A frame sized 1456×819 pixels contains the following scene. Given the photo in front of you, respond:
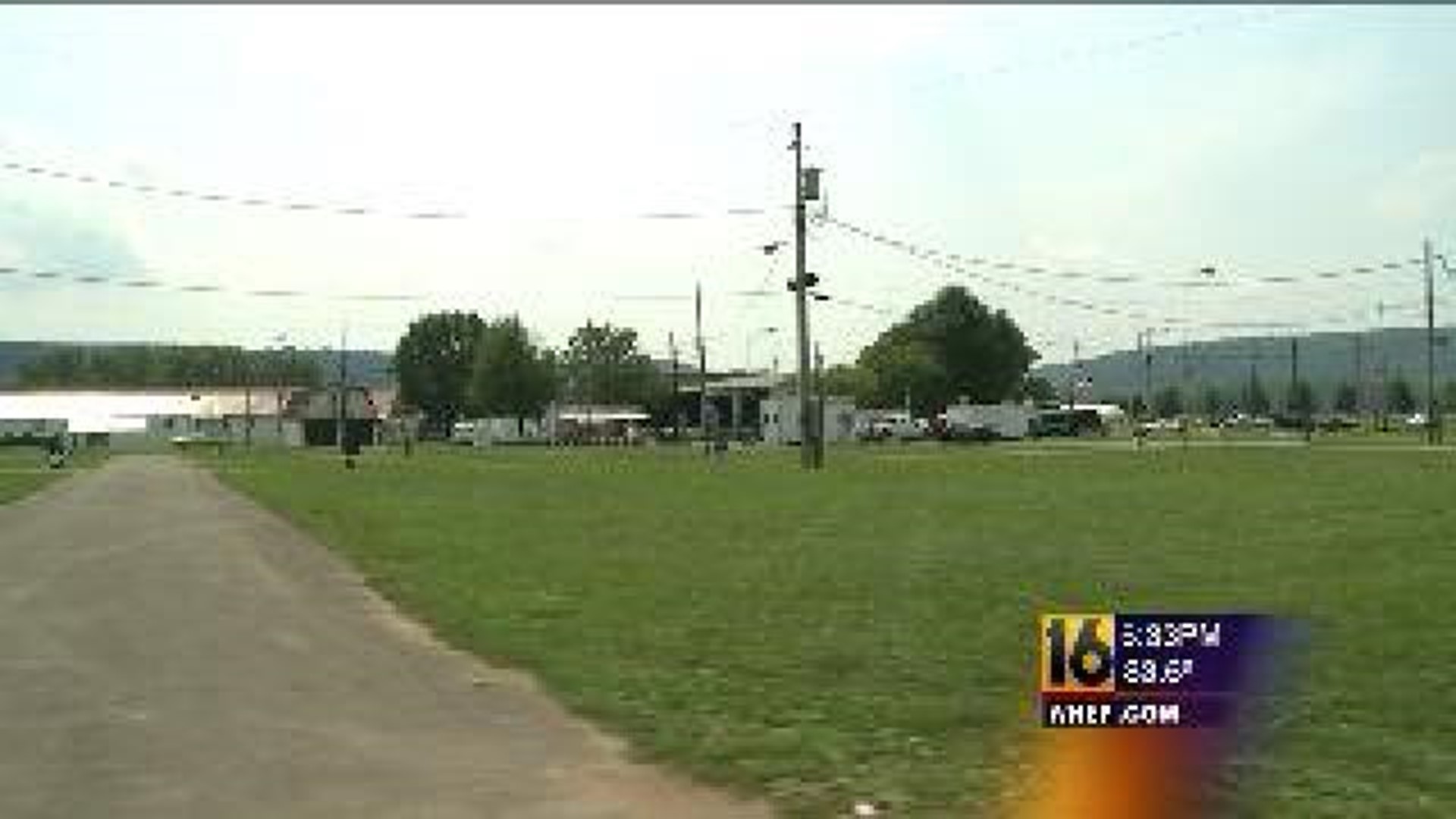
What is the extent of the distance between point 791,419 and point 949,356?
40324 millimetres

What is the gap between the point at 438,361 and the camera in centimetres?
18750

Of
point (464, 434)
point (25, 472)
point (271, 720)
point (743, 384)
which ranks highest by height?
point (743, 384)

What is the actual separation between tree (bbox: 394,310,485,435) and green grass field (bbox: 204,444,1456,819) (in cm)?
14000

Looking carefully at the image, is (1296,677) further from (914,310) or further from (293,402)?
(293,402)

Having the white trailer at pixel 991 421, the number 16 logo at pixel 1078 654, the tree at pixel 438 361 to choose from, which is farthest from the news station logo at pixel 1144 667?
the tree at pixel 438 361

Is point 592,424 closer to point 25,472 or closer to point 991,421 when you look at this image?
point 991,421

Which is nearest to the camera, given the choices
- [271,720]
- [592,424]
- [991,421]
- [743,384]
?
[271,720]

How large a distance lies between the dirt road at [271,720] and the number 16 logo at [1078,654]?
369 centimetres

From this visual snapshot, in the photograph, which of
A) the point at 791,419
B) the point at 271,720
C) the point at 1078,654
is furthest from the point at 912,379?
the point at 1078,654

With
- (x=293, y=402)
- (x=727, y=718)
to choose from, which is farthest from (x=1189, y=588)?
(x=293, y=402)

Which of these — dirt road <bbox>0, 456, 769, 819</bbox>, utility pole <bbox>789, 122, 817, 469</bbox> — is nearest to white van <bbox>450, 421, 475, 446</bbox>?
utility pole <bbox>789, 122, 817, 469</bbox>

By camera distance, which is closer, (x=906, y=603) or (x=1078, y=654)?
(x=1078, y=654)

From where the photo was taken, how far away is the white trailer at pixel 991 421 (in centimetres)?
12756

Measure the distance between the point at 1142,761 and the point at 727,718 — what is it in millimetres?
5575
